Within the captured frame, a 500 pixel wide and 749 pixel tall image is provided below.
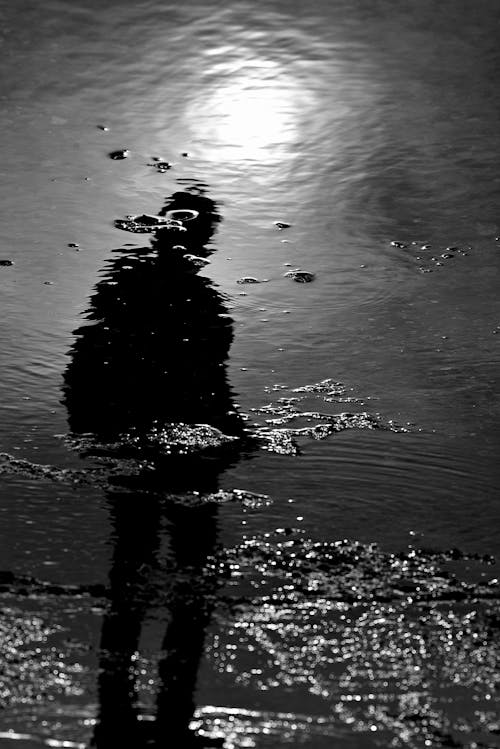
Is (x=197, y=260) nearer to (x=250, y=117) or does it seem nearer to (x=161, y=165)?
(x=161, y=165)

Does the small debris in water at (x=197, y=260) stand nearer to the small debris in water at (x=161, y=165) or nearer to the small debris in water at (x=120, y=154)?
the small debris in water at (x=161, y=165)

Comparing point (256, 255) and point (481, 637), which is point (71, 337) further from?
point (481, 637)

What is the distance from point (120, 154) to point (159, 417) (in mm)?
1300

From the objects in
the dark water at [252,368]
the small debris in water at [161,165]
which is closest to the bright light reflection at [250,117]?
the dark water at [252,368]

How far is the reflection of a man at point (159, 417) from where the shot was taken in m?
1.46

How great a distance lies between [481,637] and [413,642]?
102 millimetres

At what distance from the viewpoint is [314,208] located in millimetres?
2998

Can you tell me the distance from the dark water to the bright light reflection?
0.01 m

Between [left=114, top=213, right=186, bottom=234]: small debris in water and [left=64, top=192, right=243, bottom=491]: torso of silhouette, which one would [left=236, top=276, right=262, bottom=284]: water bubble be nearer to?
[left=64, top=192, right=243, bottom=491]: torso of silhouette

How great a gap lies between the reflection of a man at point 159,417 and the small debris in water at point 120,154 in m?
0.32

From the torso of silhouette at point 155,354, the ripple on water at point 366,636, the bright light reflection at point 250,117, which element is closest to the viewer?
the ripple on water at point 366,636

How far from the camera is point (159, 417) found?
7.07ft

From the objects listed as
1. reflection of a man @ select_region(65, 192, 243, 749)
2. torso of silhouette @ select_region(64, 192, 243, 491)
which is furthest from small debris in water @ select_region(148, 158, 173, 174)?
torso of silhouette @ select_region(64, 192, 243, 491)

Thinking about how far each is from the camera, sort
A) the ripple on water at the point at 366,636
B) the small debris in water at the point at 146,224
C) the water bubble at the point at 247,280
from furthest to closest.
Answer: the small debris in water at the point at 146,224 < the water bubble at the point at 247,280 < the ripple on water at the point at 366,636
